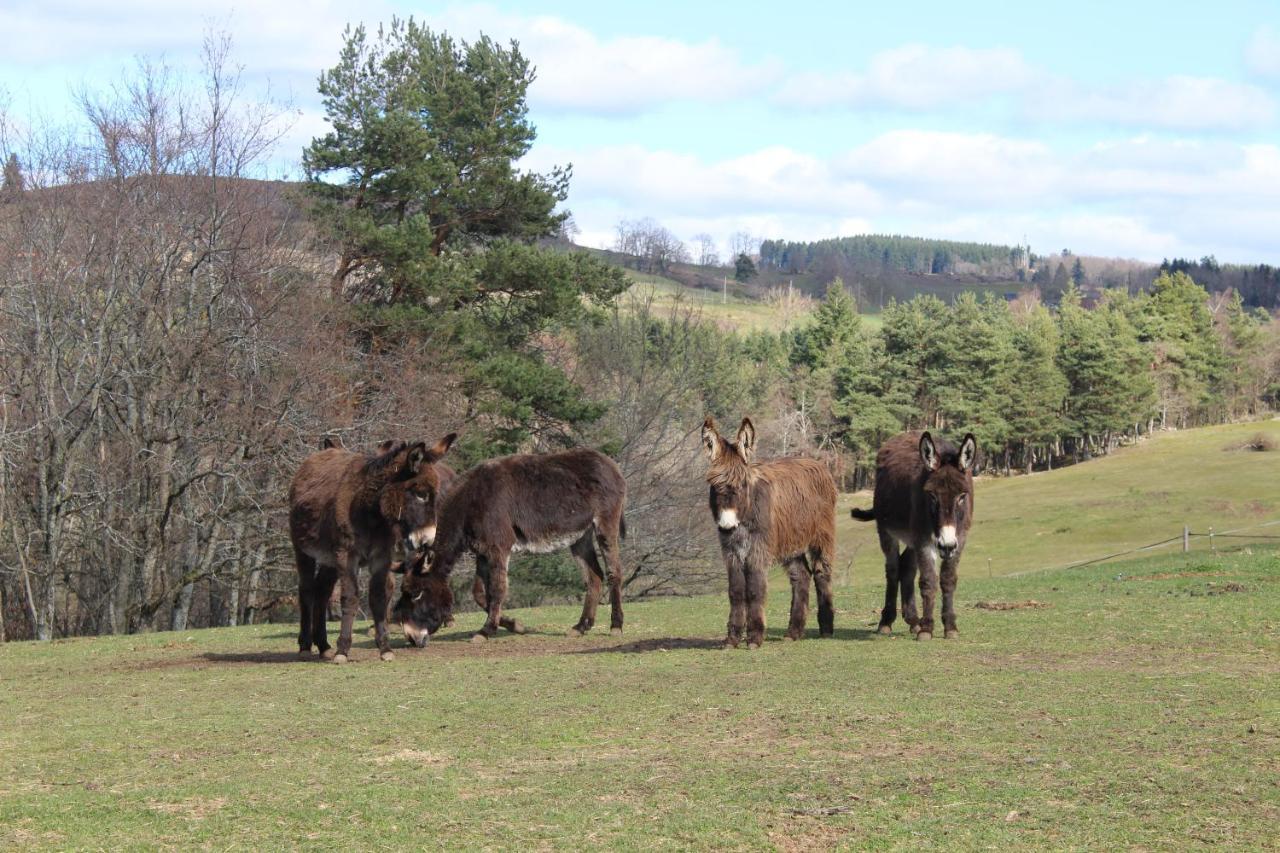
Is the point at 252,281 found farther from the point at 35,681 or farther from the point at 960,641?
the point at 960,641

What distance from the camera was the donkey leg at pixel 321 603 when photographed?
14.8 meters

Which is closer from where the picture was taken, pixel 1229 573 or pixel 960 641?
pixel 960 641

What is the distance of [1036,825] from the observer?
271 inches

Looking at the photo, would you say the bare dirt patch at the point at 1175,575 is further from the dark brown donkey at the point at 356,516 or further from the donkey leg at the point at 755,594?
the dark brown donkey at the point at 356,516

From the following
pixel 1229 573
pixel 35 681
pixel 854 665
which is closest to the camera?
pixel 854 665

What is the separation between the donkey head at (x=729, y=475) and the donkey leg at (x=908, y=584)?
2532 mm

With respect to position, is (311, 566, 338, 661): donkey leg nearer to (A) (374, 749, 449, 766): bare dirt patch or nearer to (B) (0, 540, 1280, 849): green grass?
(B) (0, 540, 1280, 849): green grass

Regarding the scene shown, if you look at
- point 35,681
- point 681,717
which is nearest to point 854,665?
point 681,717

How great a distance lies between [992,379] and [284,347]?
290 ft

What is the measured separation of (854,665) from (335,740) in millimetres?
5346

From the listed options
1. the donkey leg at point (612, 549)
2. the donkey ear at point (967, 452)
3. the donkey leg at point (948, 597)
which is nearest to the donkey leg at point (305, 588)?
the donkey leg at point (612, 549)

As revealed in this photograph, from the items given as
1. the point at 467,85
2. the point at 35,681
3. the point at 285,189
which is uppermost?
the point at 467,85

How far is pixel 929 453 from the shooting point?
45.0ft

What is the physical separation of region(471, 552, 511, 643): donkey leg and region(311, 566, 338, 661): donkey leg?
2.01 metres
